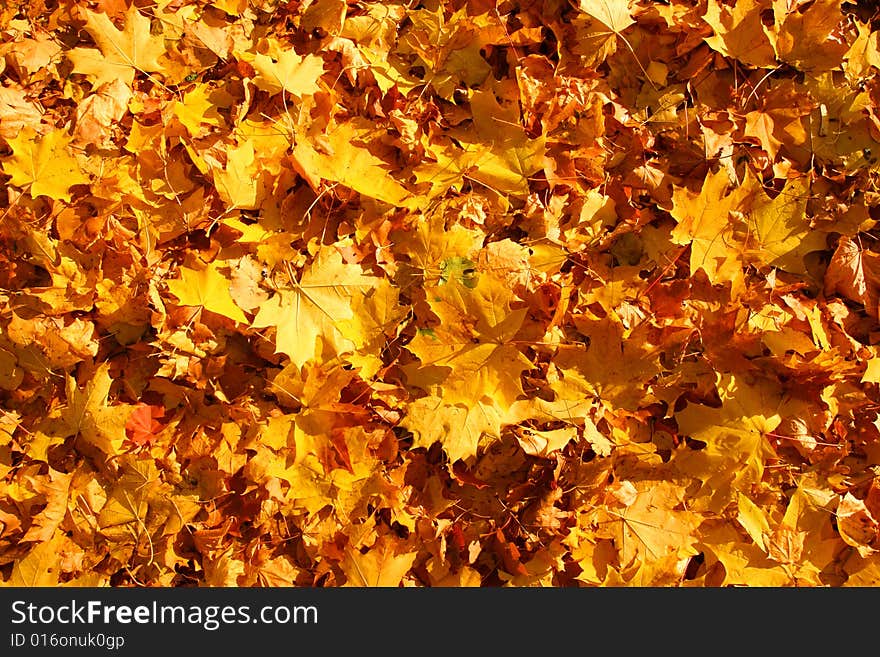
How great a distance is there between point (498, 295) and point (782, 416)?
0.75 meters

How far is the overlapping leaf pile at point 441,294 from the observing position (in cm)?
155

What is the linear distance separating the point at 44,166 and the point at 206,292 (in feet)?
1.81

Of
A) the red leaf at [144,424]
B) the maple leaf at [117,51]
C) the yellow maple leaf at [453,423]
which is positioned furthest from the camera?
the maple leaf at [117,51]

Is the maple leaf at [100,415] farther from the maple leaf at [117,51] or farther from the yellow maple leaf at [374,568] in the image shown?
the maple leaf at [117,51]

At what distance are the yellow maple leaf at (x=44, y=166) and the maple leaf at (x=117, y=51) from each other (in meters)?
0.20

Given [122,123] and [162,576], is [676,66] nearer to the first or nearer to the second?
[122,123]

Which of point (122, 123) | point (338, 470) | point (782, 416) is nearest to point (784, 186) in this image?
point (782, 416)

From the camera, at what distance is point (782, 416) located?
159 cm

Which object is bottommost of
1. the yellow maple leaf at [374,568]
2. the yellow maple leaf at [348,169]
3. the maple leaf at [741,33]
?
the yellow maple leaf at [374,568]

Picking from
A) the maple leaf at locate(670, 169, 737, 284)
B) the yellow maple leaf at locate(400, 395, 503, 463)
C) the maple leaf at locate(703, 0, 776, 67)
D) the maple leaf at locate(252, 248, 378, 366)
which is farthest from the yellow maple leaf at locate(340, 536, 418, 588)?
the maple leaf at locate(703, 0, 776, 67)

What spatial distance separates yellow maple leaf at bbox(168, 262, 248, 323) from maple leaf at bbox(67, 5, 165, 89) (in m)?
0.61

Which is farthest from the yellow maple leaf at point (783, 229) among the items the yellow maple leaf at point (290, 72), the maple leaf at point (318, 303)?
the yellow maple leaf at point (290, 72)

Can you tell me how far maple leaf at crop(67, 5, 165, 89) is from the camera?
172 cm

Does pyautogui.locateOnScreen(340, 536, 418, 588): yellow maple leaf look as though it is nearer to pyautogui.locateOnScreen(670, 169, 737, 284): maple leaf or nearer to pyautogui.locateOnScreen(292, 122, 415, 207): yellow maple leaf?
pyautogui.locateOnScreen(292, 122, 415, 207): yellow maple leaf
